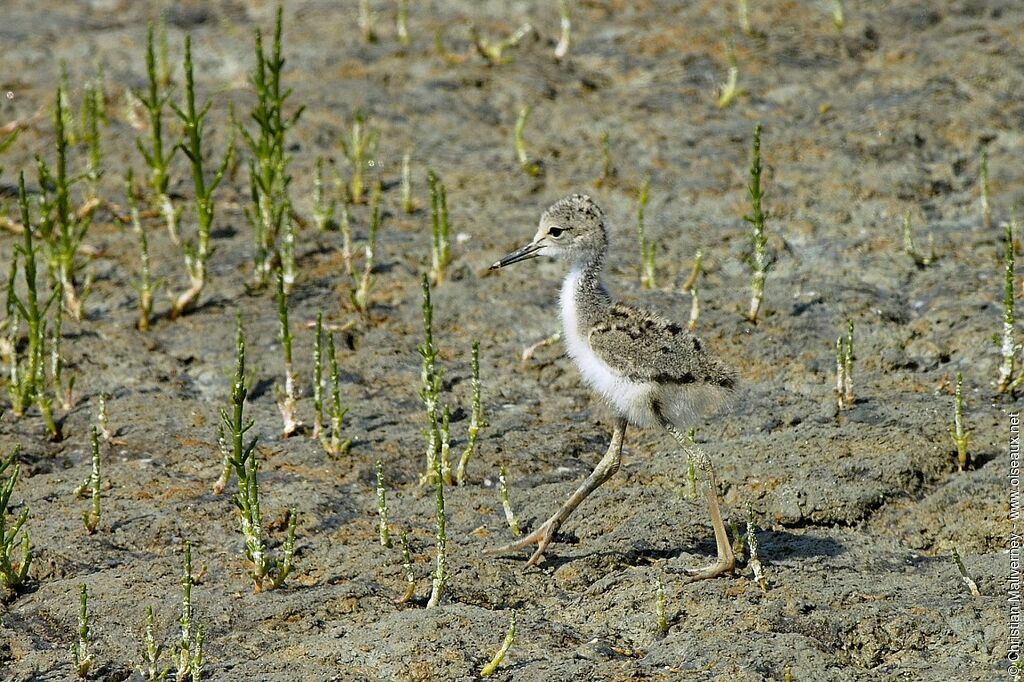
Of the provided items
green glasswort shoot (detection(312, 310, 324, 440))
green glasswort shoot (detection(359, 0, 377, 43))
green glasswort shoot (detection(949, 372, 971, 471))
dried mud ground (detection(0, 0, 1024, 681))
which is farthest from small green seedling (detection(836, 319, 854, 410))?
green glasswort shoot (detection(359, 0, 377, 43))

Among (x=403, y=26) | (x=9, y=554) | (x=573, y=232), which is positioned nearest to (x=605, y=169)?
(x=403, y=26)

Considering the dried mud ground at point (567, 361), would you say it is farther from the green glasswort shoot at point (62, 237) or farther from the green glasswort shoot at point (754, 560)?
the green glasswort shoot at point (62, 237)

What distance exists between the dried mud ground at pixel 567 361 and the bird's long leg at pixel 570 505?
2.4 inches

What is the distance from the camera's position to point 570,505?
5305 millimetres

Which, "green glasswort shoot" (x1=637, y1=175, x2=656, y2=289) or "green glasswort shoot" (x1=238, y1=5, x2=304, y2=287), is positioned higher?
"green glasswort shoot" (x1=238, y1=5, x2=304, y2=287)

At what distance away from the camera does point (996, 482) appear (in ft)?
18.2

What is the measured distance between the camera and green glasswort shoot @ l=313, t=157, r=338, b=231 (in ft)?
25.1

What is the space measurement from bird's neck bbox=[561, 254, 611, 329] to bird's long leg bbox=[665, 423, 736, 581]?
0.63 meters

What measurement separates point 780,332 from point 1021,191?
202 cm

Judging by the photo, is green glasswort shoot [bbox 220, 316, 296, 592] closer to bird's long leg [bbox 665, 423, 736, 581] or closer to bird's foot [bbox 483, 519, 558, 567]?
bird's foot [bbox 483, 519, 558, 567]

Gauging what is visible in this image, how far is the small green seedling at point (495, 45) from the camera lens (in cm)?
938

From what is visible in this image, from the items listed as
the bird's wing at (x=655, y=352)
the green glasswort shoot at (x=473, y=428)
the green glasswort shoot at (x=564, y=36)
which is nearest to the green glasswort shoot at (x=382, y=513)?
the green glasswort shoot at (x=473, y=428)

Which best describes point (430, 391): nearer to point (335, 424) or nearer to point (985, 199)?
point (335, 424)

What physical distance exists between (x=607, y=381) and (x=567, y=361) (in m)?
1.47
